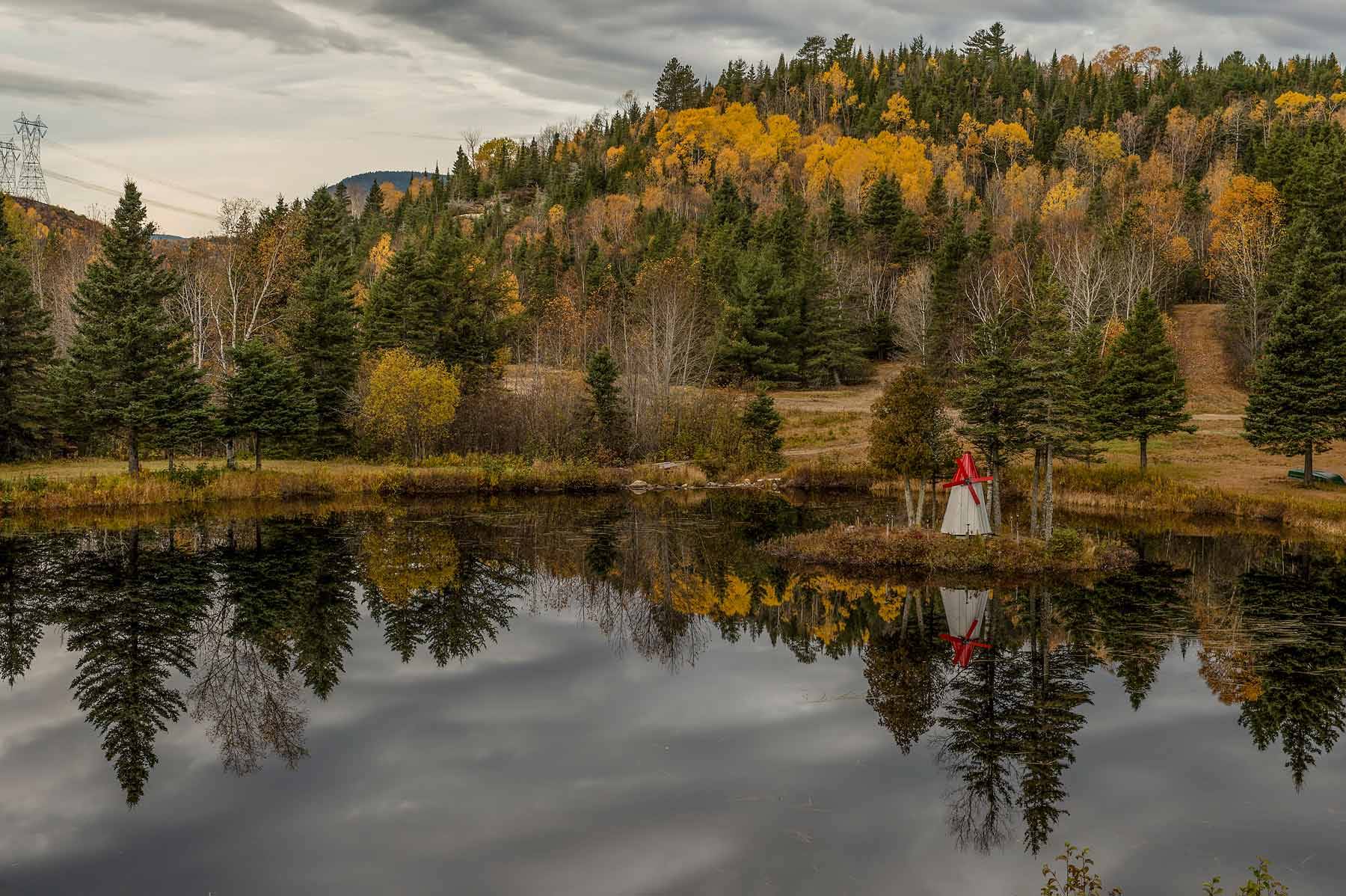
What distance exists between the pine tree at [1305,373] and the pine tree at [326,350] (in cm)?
4302

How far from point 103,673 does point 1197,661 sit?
2140 cm

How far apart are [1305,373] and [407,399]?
39.9 m

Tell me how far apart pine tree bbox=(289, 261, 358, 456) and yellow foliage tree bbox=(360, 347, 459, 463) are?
2.90 meters

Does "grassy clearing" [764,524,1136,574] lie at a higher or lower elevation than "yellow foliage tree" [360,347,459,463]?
lower

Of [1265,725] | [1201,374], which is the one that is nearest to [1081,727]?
[1265,725]

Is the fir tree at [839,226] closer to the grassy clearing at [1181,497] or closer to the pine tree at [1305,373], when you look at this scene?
the grassy clearing at [1181,497]

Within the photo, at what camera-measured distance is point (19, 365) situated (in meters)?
43.6

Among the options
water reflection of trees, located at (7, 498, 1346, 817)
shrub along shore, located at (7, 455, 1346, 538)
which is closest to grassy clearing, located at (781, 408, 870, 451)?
shrub along shore, located at (7, 455, 1346, 538)

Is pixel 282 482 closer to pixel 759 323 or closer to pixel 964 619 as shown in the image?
pixel 964 619

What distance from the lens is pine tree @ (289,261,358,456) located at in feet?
163

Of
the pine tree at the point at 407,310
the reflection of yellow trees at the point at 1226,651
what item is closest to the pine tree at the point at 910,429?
the reflection of yellow trees at the point at 1226,651

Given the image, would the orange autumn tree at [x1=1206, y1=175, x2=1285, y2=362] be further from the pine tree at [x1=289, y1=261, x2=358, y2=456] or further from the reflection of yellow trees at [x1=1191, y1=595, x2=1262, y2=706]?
the pine tree at [x1=289, y1=261, x2=358, y2=456]

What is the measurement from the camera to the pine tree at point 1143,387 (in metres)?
Answer: 42.4

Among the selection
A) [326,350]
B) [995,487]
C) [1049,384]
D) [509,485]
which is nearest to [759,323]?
[509,485]
